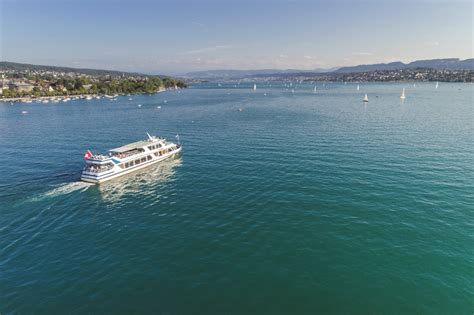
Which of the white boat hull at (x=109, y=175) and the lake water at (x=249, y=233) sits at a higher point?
the white boat hull at (x=109, y=175)

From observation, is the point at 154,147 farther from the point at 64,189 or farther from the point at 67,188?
the point at 64,189

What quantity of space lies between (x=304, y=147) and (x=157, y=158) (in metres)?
36.0

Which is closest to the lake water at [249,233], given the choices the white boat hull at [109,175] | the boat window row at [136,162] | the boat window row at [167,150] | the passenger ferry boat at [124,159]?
the white boat hull at [109,175]

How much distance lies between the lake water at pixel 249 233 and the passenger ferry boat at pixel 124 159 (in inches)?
106

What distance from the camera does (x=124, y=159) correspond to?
6084 cm

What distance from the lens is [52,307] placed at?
25594 mm

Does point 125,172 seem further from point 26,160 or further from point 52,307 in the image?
point 52,307

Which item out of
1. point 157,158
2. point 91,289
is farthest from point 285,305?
point 157,158

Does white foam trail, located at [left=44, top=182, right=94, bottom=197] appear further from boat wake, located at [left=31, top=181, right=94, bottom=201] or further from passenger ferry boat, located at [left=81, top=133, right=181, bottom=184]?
passenger ferry boat, located at [left=81, top=133, right=181, bottom=184]

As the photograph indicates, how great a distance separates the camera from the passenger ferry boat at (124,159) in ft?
183

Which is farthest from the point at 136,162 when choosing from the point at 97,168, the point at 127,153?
the point at 97,168

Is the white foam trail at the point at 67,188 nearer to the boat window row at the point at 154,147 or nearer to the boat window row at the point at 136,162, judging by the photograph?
the boat window row at the point at 136,162

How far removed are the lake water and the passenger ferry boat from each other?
8.79 ft

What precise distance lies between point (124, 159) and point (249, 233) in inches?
→ 1427
